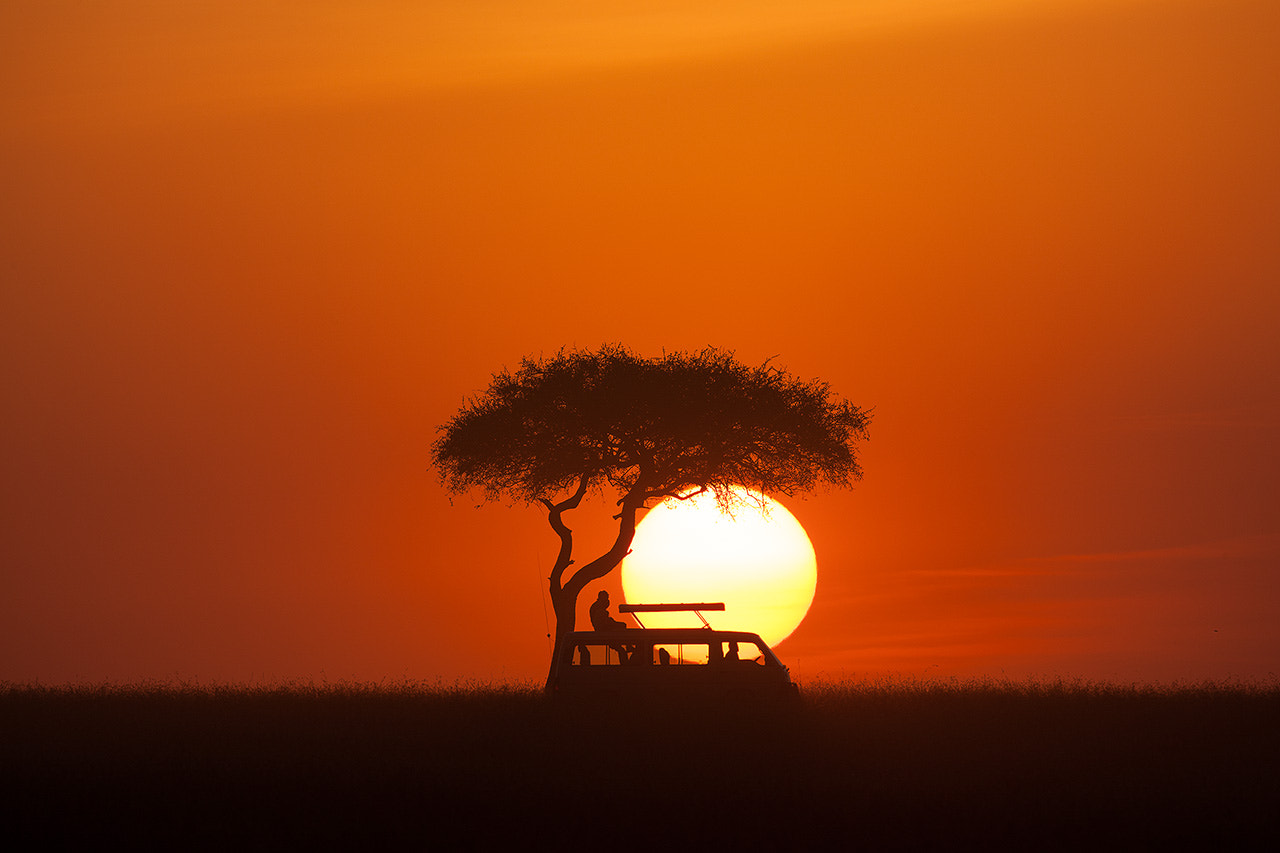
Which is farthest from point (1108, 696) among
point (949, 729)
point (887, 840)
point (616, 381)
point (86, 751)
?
point (86, 751)

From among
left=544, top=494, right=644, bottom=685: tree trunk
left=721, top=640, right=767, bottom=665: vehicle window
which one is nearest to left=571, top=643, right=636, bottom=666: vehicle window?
left=721, top=640, right=767, bottom=665: vehicle window

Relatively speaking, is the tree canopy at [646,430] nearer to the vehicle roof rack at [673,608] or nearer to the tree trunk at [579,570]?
the tree trunk at [579,570]

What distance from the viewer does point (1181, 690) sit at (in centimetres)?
3809

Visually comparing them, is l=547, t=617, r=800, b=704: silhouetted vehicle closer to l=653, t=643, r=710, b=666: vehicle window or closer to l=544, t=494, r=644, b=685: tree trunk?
l=653, t=643, r=710, b=666: vehicle window

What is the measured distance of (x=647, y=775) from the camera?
22047 millimetres

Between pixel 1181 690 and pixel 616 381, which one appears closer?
pixel 1181 690

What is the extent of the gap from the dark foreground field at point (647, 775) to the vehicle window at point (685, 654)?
883mm

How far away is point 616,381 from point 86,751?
19283mm

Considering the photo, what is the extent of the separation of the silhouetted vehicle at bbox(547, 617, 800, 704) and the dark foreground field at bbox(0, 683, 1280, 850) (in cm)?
37

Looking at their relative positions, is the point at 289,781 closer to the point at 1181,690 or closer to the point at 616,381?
the point at 616,381

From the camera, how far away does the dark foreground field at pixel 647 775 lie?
1752 cm

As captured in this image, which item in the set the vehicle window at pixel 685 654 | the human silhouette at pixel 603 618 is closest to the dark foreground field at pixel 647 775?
the vehicle window at pixel 685 654

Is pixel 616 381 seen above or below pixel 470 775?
above

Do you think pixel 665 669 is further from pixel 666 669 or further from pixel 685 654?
pixel 685 654
